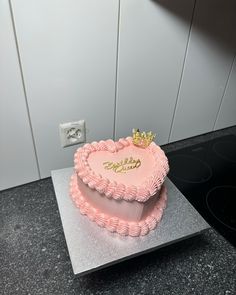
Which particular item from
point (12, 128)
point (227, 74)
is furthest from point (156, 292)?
point (227, 74)

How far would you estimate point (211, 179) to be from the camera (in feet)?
2.47

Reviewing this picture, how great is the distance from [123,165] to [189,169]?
1.15 ft

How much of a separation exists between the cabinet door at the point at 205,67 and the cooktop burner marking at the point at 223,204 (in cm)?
29

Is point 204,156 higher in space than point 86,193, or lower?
lower

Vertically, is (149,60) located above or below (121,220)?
above

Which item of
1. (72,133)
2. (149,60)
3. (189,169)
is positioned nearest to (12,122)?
(72,133)

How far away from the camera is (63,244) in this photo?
57 centimetres

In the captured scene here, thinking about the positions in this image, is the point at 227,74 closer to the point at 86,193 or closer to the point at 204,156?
the point at 204,156

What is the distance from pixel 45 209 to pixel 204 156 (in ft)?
1.87

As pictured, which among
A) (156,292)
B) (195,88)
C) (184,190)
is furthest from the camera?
(195,88)

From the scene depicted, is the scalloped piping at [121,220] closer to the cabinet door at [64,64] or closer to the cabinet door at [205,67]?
the cabinet door at [64,64]

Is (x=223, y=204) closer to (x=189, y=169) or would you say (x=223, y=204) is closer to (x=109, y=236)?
(x=189, y=169)

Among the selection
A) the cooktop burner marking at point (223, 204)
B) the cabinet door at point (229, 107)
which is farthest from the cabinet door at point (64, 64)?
the cabinet door at point (229, 107)

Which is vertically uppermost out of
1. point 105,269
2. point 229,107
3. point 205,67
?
point 205,67
